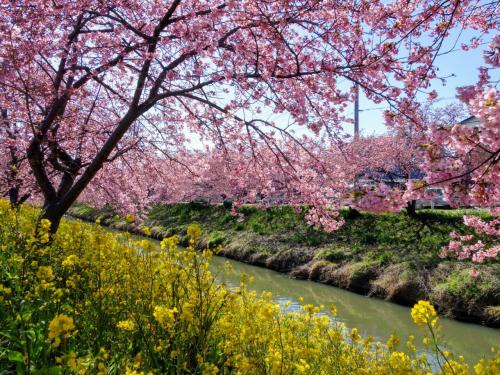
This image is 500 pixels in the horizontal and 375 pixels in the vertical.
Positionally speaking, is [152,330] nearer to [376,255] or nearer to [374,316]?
[374,316]

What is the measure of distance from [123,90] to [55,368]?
789cm

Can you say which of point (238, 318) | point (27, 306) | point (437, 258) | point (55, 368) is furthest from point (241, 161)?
point (437, 258)

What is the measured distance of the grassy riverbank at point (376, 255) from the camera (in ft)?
35.3

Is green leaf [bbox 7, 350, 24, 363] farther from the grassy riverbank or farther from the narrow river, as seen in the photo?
the grassy riverbank

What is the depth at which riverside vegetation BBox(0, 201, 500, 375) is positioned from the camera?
9.25 ft

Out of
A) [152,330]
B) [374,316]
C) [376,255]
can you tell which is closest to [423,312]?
[152,330]

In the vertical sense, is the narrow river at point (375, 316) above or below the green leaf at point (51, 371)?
below

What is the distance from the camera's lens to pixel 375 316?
420 inches

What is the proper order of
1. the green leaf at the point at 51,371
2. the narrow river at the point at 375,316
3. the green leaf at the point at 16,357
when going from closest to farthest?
1. the green leaf at the point at 51,371
2. the green leaf at the point at 16,357
3. the narrow river at the point at 375,316

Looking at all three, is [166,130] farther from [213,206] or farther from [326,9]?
[213,206]

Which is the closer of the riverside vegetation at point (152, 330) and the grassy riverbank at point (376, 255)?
the riverside vegetation at point (152, 330)

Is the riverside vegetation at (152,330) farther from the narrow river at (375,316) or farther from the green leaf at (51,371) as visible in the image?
the narrow river at (375,316)

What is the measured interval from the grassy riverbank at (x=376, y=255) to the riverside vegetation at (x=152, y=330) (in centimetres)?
689

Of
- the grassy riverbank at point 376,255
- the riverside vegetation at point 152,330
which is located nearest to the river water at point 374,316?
the grassy riverbank at point 376,255
